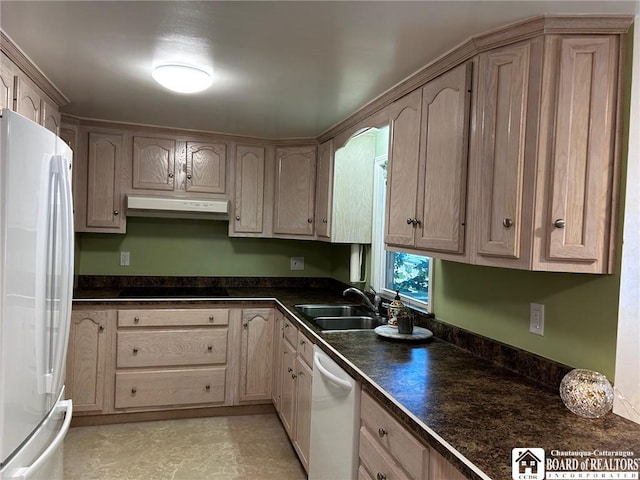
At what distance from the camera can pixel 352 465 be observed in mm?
1835

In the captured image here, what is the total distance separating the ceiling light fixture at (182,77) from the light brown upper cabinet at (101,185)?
137cm

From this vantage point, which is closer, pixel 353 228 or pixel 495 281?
pixel 495 281

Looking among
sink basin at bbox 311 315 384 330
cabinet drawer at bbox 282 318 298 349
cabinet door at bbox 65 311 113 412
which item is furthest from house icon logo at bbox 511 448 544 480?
cabinet door at bbox 65 311 113 412

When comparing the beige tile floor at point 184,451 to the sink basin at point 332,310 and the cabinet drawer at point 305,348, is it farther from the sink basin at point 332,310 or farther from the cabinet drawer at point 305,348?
the sink basin at point 332,310

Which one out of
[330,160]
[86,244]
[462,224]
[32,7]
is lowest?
[86,244]

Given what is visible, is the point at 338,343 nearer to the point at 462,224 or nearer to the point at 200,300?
the point at 462,224

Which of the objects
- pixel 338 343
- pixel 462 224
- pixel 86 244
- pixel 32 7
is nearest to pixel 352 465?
pixel 338 343

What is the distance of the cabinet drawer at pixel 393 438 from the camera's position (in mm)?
1337

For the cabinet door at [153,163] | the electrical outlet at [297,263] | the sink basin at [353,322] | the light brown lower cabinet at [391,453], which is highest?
the cabinet door at [153,163]

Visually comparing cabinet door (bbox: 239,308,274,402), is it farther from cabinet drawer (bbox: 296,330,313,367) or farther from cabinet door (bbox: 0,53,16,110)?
cabinet door (bbox: 0,53,16,110)

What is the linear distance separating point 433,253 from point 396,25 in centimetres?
93

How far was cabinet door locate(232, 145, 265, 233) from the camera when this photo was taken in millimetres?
3695

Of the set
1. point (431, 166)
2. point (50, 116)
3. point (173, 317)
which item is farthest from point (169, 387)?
point (431, 166)

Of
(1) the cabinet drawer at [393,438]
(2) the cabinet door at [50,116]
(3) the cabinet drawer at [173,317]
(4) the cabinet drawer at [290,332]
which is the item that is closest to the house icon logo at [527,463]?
(1) the cabinet drawer at [393,438]
